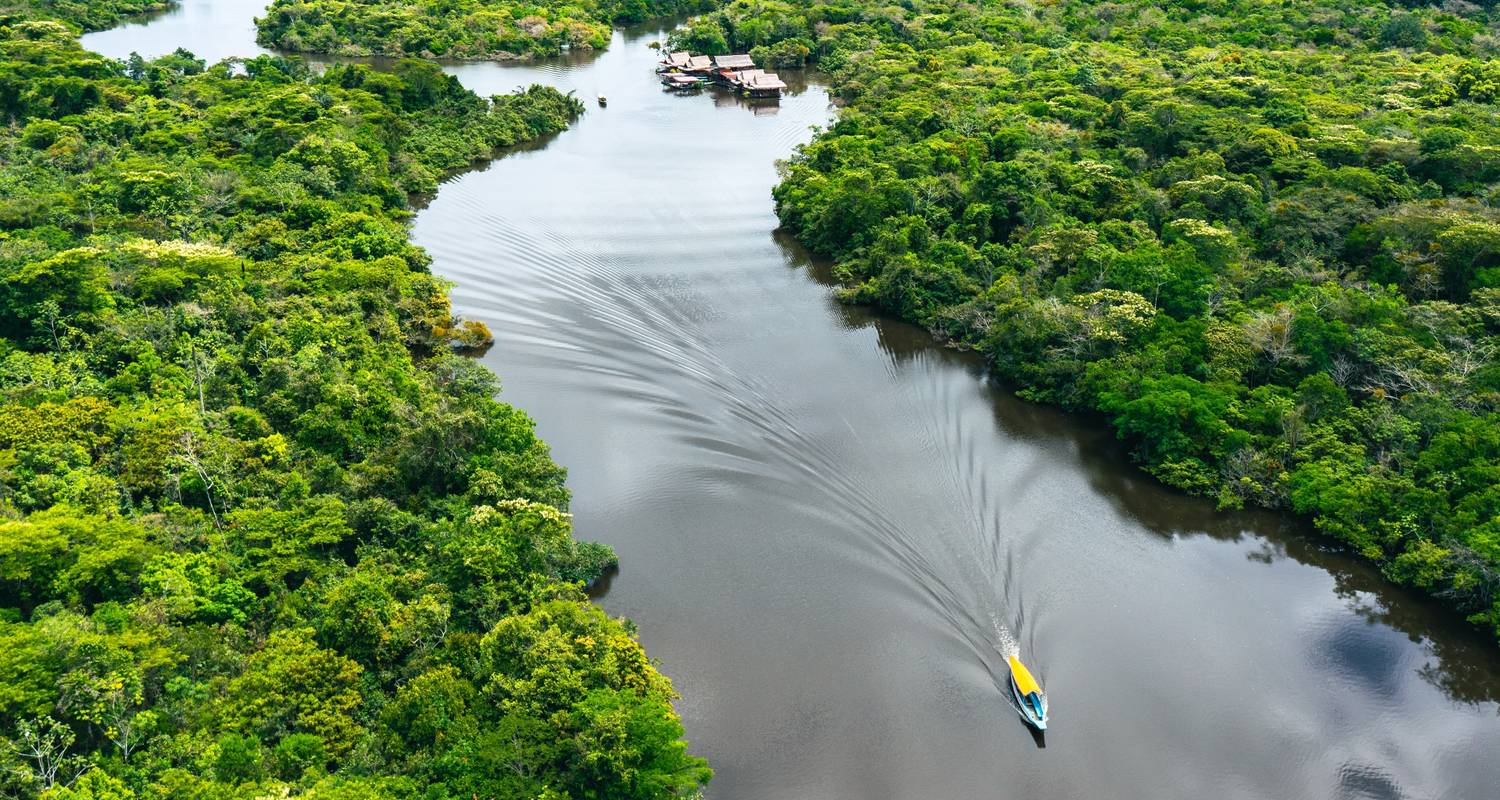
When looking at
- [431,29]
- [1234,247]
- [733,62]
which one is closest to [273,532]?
[1234,247]

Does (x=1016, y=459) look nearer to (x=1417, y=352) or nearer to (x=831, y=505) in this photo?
(x=831, y=505)

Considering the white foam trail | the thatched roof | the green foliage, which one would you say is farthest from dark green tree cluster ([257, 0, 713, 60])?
the white foam trail

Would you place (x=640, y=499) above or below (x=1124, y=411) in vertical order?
below

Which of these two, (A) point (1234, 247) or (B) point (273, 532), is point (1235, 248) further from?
(B) point (273, 532)

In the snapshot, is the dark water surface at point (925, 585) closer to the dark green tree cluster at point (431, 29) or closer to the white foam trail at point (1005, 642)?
the white foam trail at point (1005, 642)

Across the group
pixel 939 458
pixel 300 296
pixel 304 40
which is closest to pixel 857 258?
pixel 939 458

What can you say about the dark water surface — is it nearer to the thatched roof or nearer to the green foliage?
the green foliage
